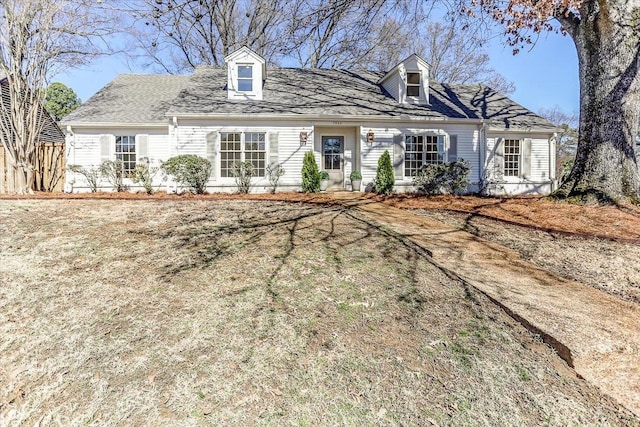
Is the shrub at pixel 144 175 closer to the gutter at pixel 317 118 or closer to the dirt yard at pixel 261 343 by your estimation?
the gutter at pixel 317 118

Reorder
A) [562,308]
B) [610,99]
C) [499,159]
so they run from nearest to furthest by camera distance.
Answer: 1. [562,308]
2. [610,99]
3. [499,159]

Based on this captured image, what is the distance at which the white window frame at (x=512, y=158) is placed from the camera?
13789 millimetres

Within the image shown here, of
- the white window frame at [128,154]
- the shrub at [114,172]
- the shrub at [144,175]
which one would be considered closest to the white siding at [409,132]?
the shrub at [144,175]

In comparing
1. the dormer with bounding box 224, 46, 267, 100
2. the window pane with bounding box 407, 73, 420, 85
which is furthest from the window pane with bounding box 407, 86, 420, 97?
the dormer with bounding box 224, 46, 267, 100

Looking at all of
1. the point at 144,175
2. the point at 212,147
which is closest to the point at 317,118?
the point at 212,147

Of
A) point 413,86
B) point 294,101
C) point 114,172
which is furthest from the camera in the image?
point 413,86

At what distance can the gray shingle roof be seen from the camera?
1268 centimetres

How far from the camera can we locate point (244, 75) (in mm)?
13039

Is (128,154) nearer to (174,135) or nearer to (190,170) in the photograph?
(174,135)

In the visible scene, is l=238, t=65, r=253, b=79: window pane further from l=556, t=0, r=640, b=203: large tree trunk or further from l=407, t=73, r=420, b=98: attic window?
l=556, t=0, r=640, b=203: large tree trunk

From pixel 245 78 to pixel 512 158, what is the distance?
34.6 ft

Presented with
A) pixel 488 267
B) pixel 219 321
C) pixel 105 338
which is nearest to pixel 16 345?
pixel 105 338

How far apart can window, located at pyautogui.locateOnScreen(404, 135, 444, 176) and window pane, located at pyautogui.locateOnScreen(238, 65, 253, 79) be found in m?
6.08

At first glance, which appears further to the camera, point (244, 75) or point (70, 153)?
point (244, 75)
